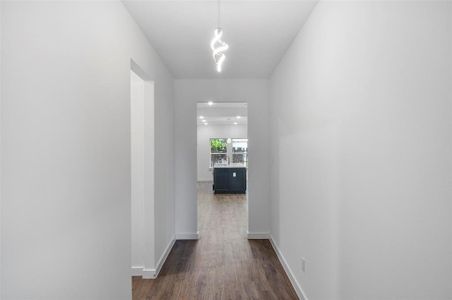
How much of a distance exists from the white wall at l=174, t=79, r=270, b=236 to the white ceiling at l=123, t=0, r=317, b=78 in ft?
2.60

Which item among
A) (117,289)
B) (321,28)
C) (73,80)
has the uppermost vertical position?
(321,28)

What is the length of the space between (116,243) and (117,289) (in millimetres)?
357

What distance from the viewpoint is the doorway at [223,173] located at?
5.51 meters

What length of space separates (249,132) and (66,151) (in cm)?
354

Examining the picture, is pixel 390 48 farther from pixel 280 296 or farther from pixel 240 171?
pixel 240 171

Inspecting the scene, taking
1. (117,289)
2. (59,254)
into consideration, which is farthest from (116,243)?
(59,254)

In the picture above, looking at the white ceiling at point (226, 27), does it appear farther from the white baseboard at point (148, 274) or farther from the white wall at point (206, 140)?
the white wall at point (206, 140)

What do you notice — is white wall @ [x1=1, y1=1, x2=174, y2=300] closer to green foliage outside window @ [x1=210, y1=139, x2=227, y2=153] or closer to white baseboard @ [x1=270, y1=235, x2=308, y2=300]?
white baseboard @ [x1=270, y1=235, x2=308, y2=300]

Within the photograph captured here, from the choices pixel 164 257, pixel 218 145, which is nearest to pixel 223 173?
pixel 218 145

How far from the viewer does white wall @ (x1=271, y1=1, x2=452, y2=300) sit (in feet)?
3.31

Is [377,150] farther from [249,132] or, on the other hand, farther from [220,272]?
[249,132]

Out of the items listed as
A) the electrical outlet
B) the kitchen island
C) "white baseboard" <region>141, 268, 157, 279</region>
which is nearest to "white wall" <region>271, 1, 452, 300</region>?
the electrical outlet

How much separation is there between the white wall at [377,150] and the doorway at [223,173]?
9.20ft

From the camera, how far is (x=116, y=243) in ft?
7.02
